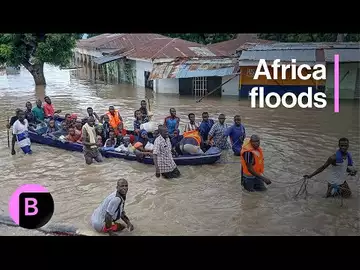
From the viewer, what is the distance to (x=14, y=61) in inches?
918

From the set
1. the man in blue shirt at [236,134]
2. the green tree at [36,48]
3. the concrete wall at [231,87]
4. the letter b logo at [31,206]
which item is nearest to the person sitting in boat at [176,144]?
the man in blue shirt at [236,134]

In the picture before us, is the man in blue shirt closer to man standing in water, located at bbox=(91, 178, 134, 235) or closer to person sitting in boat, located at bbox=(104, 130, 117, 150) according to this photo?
person sitting in boat, located at bbox=(104, 130, 117, 150)

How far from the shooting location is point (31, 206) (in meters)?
6.85

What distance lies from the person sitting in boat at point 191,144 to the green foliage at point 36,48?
1514cm

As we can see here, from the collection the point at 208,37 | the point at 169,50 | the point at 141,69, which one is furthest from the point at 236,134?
the point at 208,37

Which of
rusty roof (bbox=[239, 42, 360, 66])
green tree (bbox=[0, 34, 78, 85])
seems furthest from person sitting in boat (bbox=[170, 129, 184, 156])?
green tree (bbox=[0, 34, 78, 85])

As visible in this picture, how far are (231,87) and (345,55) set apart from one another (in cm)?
544

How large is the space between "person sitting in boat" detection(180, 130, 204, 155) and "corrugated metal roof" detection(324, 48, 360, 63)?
10714 millimetres

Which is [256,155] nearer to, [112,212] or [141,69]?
[112,212]

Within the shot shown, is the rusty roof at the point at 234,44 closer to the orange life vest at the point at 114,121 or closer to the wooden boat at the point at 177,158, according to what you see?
the orange life vest at the point at 114,121

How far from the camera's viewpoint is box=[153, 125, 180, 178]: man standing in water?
851 cm
